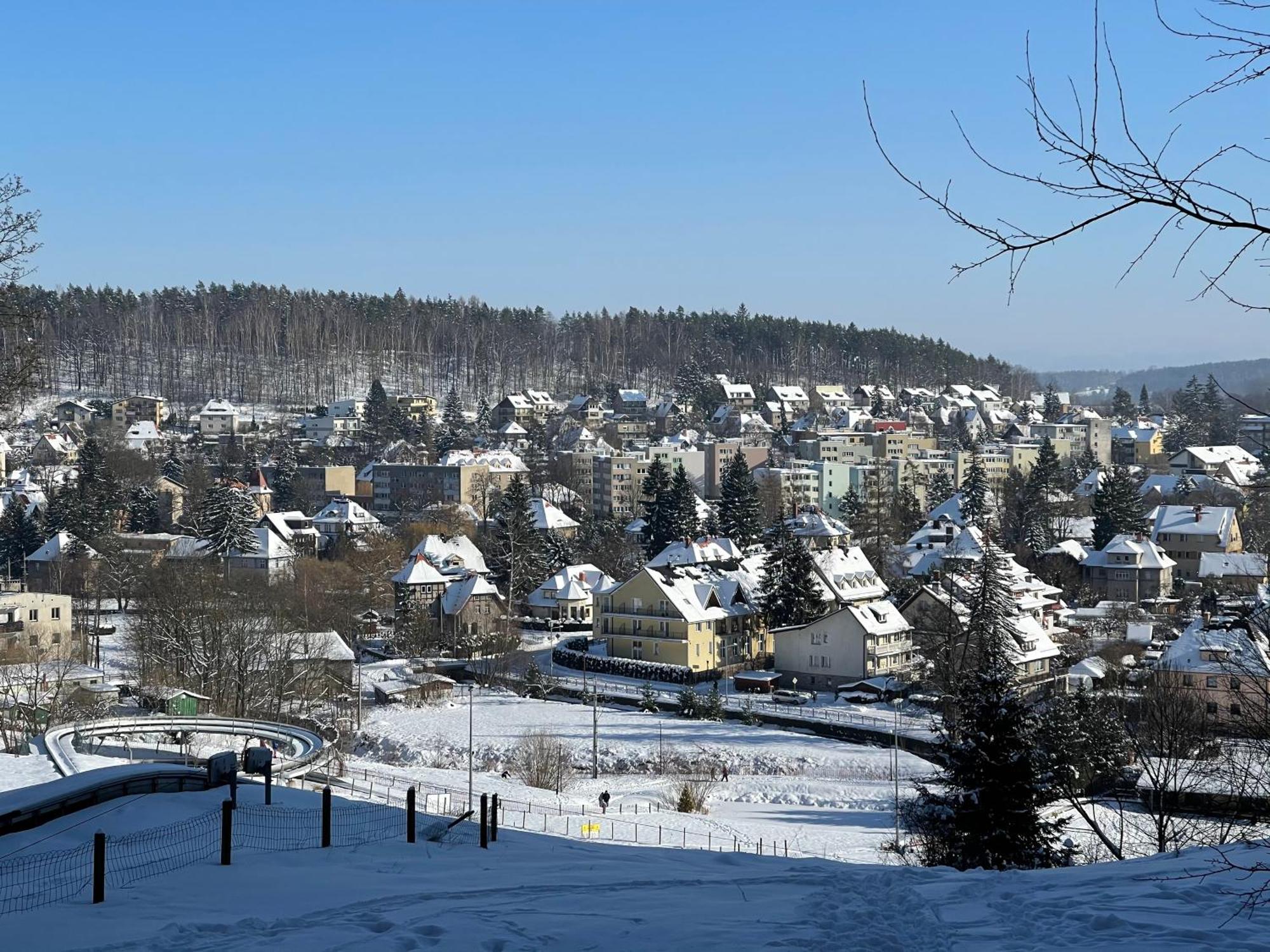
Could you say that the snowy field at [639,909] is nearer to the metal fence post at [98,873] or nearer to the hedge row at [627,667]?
the metal fence post at [98,873]

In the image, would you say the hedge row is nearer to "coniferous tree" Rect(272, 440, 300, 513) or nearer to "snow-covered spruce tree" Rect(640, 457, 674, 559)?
"snow-covered spruce tree" Rect(640, 457, 674, 559)

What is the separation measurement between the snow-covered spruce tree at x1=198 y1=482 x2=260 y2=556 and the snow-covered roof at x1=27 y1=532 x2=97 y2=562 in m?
4.28

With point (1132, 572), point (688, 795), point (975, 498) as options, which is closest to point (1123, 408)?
point (975, 498)

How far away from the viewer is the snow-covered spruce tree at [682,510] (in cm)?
5034

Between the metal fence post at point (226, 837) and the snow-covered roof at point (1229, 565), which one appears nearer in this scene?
the metal fence post at point (226, 837)

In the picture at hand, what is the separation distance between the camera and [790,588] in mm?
36906

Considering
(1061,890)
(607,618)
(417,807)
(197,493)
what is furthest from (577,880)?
(197,493)

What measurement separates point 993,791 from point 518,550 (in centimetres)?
3428

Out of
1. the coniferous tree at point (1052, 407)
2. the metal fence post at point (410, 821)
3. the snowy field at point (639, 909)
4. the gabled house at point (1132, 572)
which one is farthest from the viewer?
the coniferous tree at point (1052, 407)

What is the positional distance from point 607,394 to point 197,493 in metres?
53.2

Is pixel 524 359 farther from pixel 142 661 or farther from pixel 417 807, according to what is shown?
pixel 417 807

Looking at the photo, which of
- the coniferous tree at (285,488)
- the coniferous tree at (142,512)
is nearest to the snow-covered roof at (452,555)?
the coniferous tree at (142,512)

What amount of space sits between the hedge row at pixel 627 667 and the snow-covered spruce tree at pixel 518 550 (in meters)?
8.25

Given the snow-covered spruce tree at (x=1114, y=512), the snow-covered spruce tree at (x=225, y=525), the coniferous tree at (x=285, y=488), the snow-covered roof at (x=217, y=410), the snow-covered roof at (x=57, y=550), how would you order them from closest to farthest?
the snow-covered spruce tree at (x=225, y=525)
the snow-covered roof at (x=57, y=550)
the snow-covered spruce tree at (x=1114, y=512)
the coniferous tree at (x=285, y=488)
the snow-covered roof at (x=217, y=410)
